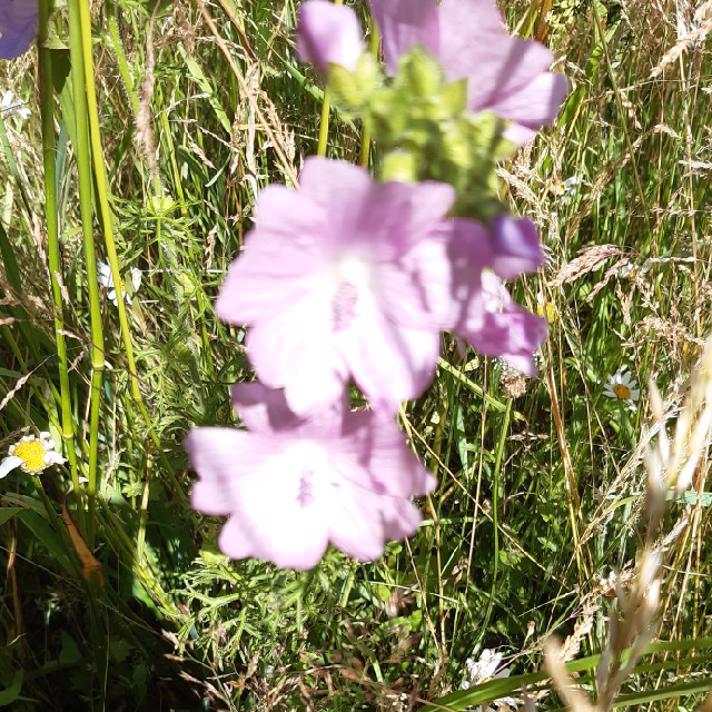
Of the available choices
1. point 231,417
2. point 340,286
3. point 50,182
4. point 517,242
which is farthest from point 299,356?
point 231,417

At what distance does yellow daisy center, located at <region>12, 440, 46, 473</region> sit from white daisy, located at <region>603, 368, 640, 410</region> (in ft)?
3.18

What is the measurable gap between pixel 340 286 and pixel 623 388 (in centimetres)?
96

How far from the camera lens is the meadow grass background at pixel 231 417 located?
1084 mm

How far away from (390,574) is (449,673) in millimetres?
182

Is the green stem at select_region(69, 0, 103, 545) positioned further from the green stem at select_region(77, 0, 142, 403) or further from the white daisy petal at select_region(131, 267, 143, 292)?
the white daisy petal at select_region(131, 267, 143, 292)

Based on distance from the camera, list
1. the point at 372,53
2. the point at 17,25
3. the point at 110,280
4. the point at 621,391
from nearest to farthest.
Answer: the point at 17,25 < the point at 372,53 < the point at 110,280 < the point at 621,391

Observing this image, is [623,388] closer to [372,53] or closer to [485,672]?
[485,672]

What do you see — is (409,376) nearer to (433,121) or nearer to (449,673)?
(433,121)

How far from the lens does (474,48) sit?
1.87 feet

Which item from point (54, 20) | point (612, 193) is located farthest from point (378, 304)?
point (612, 193)

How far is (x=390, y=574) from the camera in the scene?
49.9 inches

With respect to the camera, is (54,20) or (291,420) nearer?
(291,420)

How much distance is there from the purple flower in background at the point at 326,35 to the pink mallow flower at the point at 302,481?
26 centimetres

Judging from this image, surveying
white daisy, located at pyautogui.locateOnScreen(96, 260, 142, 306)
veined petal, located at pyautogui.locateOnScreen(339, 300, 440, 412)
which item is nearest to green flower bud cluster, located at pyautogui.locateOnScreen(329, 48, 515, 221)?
veined petal, located at pyautogui.locateOnScreen(339, 300, 440, 412)
